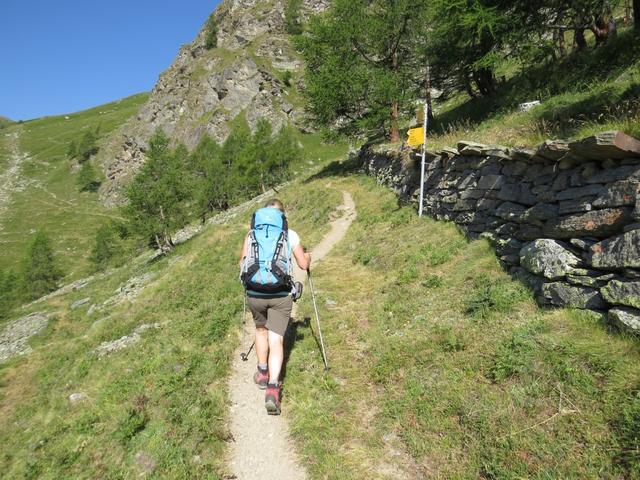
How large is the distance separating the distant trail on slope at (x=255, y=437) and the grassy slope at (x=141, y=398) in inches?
9.3

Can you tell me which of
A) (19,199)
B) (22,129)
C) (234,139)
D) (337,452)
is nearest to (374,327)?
(337,452)

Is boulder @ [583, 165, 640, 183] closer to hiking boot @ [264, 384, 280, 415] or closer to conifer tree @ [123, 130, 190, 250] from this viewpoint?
hiking boot @ [264, 384, 280, 415]

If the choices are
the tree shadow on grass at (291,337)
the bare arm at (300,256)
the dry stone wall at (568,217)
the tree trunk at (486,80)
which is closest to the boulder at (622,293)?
the dry stone wall at (568,217)

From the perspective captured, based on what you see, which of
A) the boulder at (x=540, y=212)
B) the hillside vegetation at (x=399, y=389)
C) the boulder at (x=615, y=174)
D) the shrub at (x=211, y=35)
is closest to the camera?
the hillside vegetation at (x=399, y=389)

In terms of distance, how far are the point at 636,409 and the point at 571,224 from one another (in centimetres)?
309

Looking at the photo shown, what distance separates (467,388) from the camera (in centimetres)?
496

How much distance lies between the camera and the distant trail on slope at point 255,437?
4.83m

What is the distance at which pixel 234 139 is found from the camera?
62469mm

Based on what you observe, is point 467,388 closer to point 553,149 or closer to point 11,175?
point 553,149

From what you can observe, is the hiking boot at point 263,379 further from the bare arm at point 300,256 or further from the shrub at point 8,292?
the shrub at point 8,292

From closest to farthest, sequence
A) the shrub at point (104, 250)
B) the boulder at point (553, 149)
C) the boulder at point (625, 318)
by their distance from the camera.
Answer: the boulder at point (625, 318) → the boulder at point (553, 149) → the shrub at point (104, 250)

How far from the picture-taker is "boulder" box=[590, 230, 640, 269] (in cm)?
462

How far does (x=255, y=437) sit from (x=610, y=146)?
7.01 meters

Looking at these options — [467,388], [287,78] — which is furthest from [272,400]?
[287,78]
